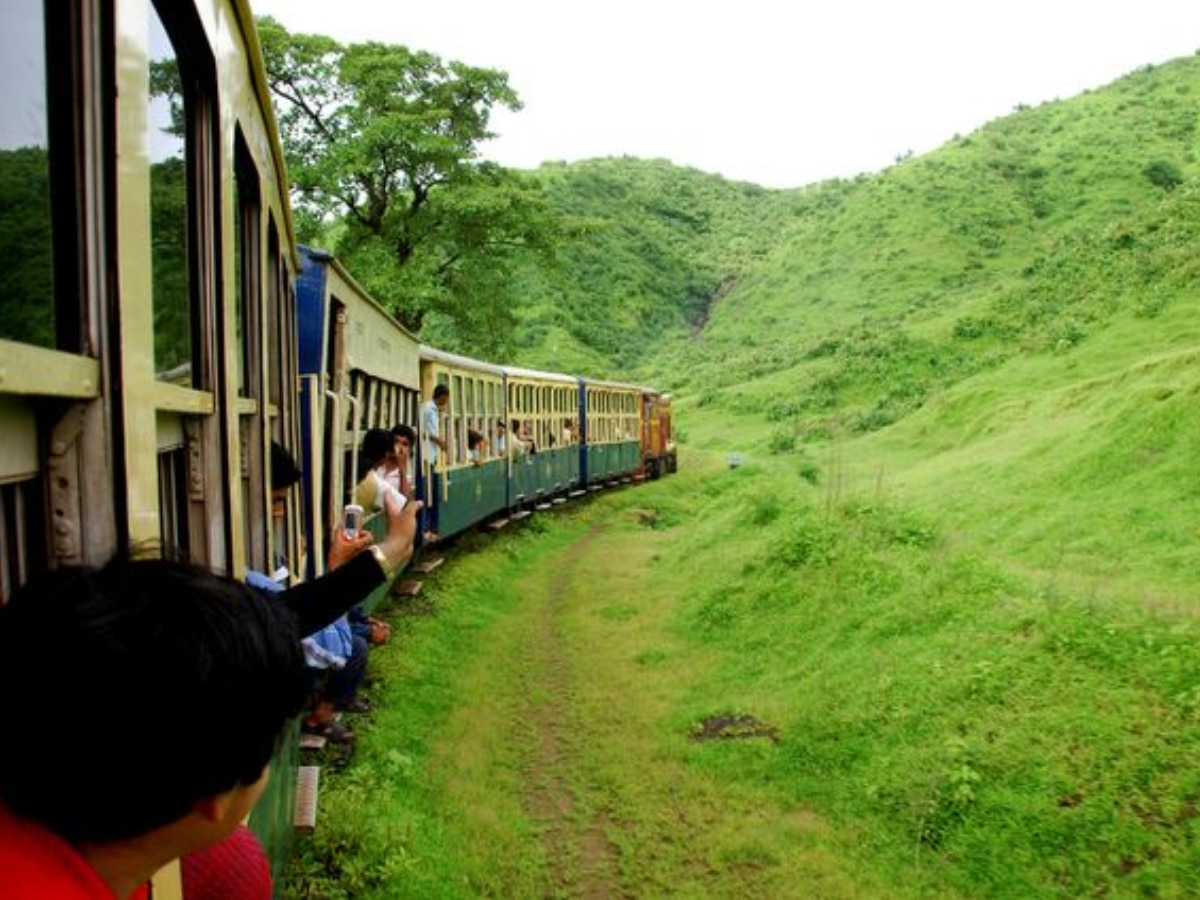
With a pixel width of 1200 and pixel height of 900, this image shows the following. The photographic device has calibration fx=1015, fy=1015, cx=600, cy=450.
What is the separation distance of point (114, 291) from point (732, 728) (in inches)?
211

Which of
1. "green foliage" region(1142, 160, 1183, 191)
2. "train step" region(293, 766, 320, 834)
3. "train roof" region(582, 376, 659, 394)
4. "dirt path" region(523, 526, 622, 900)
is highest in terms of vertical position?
"green foliage" region(1142, 160, 1183, 191)

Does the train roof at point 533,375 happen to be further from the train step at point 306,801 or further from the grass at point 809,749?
the train step at point 306,801

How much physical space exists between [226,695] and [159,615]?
0.10 meters

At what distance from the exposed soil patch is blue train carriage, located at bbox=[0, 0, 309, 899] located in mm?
4304

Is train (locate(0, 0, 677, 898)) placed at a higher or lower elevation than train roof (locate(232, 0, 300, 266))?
lower

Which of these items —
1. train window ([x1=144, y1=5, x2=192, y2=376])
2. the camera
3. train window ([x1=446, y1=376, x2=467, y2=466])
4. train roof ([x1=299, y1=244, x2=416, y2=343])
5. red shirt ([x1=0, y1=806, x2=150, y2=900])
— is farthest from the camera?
train window ([x1=446, y1=376, x2=467, y2=466])

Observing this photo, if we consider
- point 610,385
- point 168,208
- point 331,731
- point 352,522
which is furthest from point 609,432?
point 168,208

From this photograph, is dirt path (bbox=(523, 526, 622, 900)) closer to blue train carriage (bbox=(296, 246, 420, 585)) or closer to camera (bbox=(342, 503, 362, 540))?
blue train carriage (bbox=(296, 246, 420, 585))

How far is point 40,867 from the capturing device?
922mm

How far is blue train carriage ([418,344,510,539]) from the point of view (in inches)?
407

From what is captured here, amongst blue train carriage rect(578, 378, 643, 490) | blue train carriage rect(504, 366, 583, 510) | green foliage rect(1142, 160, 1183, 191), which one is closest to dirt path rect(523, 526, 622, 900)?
blue train carriage rect(504, 366, 583, 510)

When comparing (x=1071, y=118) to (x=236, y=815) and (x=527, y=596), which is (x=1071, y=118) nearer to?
(x=527, y=596)

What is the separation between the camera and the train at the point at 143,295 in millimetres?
1296

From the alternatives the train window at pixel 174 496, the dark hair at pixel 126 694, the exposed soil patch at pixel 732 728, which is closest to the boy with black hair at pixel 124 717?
the dark hair at pixel 126 694
